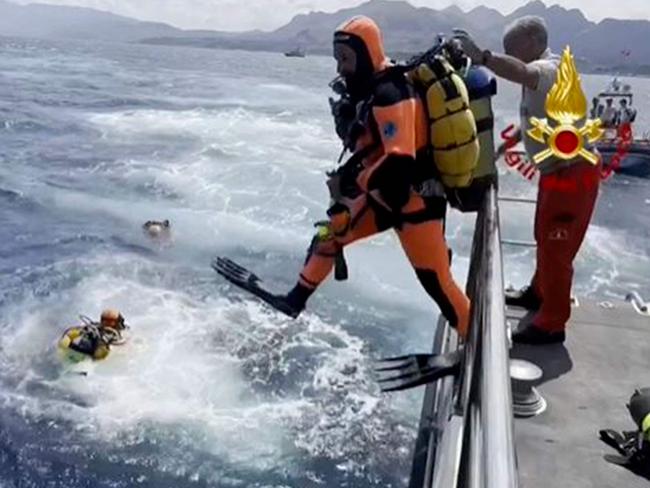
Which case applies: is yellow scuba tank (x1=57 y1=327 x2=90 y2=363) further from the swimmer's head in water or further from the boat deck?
the boat deck

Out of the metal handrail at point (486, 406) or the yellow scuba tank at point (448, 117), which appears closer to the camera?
the metal handrail at point (486, 406)

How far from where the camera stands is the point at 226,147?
35.0 m

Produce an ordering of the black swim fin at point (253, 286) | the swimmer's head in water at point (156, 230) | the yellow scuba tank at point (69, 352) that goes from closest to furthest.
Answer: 1. the black swim fin at point (253, 286)
2. the yellow scuba tank at point (69, 352)
3. the swimmer's head in water at point (156, 230)

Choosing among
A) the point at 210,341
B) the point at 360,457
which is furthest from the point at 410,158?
the point at 210,341

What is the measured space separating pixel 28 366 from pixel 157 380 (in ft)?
8.66

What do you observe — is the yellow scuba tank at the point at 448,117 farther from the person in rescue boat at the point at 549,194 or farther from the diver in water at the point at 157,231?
the diver in water at the point at 157,231

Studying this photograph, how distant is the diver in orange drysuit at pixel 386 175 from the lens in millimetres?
3646

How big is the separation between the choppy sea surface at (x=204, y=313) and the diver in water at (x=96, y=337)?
28 cm

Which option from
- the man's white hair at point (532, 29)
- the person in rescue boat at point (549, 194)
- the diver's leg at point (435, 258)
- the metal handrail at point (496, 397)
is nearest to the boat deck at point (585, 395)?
the person in rescue boat at point (549, 194)

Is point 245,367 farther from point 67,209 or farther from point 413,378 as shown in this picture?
point 67,209

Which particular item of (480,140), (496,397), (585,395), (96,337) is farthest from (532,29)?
(96,337)

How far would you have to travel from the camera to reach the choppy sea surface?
11625 mm

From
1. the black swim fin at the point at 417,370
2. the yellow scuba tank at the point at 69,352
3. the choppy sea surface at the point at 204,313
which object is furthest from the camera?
the yellow scuba tank at the point at 69,352

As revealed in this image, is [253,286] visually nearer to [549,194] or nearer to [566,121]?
[549,194]
